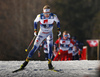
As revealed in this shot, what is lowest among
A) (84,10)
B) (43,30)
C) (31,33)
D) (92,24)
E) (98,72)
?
(98,72)

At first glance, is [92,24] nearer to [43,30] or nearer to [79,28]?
[79,28]

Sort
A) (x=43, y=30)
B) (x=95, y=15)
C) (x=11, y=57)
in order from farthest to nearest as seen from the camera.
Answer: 1. (x=95, y=15)
2. (x=11, y=57)
3. (x=43, y=30)

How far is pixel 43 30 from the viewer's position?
4383 mm

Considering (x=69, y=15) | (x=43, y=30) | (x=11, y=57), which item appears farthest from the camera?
(x=69, y=15)

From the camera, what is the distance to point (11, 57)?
10.9 m

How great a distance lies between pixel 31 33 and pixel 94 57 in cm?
525

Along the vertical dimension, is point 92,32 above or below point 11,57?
above

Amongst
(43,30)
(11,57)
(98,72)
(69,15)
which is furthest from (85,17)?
(98,72)

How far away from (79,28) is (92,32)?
122 cm

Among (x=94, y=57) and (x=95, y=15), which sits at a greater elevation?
(x=95, y=15)

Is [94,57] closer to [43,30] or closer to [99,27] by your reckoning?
[99,27]

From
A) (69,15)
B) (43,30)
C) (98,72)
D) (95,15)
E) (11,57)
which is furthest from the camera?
(95,15)

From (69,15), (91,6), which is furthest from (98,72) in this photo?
(91,6)

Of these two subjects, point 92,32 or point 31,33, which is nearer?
point 31,33
